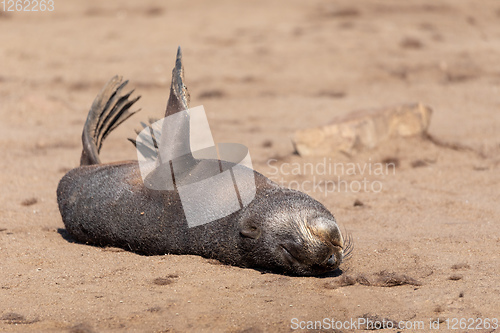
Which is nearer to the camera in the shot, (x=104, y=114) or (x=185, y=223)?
(x=185, y=223)

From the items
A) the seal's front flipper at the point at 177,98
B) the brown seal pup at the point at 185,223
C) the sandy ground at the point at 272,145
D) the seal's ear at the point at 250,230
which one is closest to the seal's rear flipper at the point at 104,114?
the brown seal pup at the point at 185,223

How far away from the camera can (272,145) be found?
28.9 feet

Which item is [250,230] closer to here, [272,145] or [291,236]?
[291,236]

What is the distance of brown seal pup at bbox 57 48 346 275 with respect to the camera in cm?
448

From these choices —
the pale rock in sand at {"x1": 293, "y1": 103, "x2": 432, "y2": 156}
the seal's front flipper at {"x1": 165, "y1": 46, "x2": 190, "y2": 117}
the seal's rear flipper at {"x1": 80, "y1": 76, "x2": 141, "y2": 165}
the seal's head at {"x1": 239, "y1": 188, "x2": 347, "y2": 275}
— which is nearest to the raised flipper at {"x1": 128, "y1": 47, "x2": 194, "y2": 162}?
the seal's front flipper at {"x1": 165, "y1": 46, "x2": 190, "y2": 117}

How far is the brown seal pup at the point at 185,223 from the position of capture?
448cm

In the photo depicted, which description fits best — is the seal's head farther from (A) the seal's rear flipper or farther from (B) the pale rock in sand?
(B) the pale rock in sand

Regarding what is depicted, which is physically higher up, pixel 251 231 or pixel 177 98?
pixel 177 98

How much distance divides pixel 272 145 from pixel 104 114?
113 inches

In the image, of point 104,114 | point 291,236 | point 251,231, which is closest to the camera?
point 291,236

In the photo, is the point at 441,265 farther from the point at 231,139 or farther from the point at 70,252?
the point at 231,139

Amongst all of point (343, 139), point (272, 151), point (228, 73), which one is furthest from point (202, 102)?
point (343, 139)

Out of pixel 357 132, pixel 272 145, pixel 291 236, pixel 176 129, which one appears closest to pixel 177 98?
pixel 176 129

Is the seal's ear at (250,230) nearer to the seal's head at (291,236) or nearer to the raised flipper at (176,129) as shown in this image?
the seal's head at (291,236)
